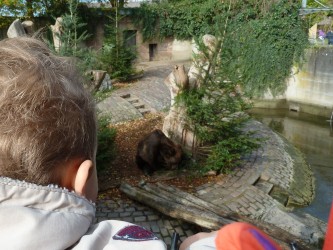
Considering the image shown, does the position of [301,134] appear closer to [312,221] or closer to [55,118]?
[312,221]

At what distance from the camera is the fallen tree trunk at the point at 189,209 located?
4.30m

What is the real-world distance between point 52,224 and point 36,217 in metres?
0.04

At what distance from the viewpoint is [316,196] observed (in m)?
7.62

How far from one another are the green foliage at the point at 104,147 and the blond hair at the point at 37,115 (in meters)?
4.52

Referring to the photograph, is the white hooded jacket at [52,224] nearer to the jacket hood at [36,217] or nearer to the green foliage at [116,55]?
the jacket hood at [36,217]

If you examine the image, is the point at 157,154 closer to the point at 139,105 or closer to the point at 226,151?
the point at 226,151

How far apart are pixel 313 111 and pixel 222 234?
52.8 feet

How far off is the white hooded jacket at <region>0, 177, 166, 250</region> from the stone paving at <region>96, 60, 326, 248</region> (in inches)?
146

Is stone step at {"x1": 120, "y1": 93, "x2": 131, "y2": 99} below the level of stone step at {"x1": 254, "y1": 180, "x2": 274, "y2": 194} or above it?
above

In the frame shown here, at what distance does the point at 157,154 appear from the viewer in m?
6.06

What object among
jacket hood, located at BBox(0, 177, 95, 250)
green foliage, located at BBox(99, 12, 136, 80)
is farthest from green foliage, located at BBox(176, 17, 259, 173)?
green foliage, located at BBox(99, 12, 136, 80)

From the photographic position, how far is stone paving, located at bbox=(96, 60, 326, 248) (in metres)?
4.75

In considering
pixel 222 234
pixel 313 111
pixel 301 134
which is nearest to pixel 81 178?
pixel 222 234

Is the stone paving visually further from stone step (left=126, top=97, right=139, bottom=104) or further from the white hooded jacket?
the white hooded jacket
